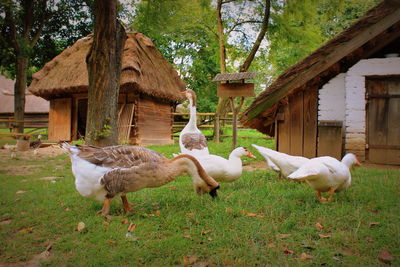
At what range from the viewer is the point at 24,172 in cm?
700

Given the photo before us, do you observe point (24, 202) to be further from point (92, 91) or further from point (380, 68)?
point (380, 68)

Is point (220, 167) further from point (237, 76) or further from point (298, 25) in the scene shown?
point (298, 25)

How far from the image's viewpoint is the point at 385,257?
2428mm

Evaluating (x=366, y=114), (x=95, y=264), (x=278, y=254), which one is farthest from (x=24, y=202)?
(x=366, y=114)

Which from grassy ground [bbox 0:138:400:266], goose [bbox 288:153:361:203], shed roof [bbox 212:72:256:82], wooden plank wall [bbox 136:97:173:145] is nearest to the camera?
grassy ground [bbox 0:138:400:266]

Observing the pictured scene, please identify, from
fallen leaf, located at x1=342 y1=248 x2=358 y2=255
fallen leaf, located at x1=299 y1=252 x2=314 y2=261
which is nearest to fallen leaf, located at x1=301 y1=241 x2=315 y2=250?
fallen leaf, located at x1=299 y1=252 x2=314 y2=261

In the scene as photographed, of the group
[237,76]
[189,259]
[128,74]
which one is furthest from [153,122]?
[189,259]

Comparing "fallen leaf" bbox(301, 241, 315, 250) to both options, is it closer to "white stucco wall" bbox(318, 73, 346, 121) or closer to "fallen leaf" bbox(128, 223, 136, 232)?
"fallen leaf" bbox(128, 223, 136, 232)

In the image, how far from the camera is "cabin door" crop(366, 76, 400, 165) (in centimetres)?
705

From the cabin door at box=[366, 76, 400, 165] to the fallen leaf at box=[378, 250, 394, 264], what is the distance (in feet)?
18.1

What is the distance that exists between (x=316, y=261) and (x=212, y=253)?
0.91m

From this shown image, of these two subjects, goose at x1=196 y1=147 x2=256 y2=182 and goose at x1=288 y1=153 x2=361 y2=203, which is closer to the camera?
goose at x1=288 y1=153 x2=361 y2=203

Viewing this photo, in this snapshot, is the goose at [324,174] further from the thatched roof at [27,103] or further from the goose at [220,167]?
the thatched roof at [27,103]

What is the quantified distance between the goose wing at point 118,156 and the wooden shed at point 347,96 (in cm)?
478
